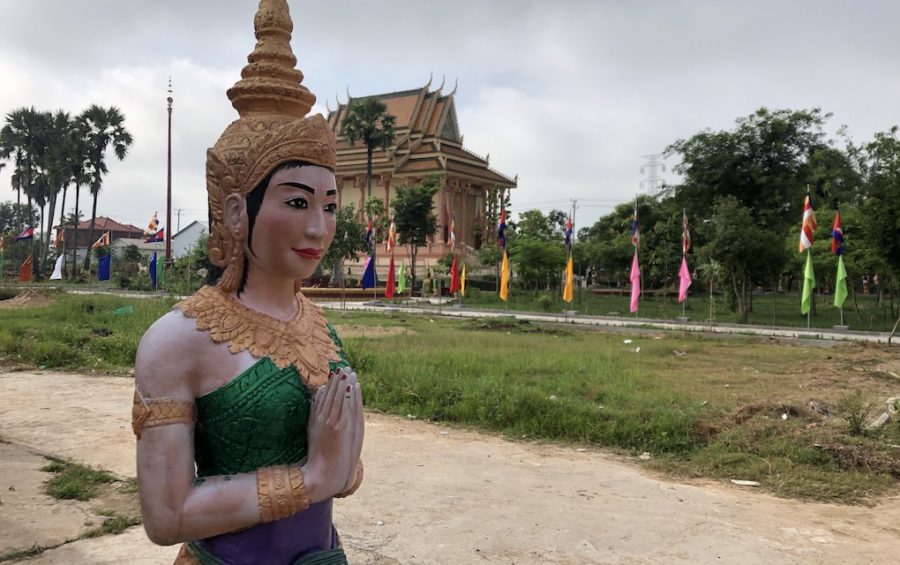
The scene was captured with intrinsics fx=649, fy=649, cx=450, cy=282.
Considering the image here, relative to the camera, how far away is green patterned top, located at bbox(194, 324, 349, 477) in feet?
5.40

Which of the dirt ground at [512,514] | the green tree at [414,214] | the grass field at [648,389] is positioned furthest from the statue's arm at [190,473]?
the green tree at [414,214]

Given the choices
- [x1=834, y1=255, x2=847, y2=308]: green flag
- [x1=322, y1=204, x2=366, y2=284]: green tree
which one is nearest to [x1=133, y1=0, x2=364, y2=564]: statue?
[x1=834, y1=255, x2=847, y2=308]: green flag

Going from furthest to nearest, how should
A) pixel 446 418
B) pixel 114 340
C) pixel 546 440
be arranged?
1. pixel 114 340
2. pixel 446 418
3. pixel 546 440

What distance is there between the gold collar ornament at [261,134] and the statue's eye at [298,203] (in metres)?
0.10

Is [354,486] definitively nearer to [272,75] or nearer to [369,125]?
[272,75]

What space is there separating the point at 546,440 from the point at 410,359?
12.8ft

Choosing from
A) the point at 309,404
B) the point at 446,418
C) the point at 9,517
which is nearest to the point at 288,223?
the point at 309,404

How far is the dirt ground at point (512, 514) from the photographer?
4168 mm

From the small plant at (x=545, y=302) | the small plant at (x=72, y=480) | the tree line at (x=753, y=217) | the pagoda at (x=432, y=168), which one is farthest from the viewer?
the pagoda at (x=432, y=168)

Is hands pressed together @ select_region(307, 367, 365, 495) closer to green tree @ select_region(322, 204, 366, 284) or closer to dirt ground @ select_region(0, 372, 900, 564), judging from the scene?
dirt ground @ select_region(0, 372, 900, 564)

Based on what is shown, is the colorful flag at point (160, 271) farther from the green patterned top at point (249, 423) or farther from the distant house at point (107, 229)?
the distant house at point (107, 229)

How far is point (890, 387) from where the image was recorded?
10.1m

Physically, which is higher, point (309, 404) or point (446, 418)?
point (309, 404)

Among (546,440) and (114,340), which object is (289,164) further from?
(114,340)
